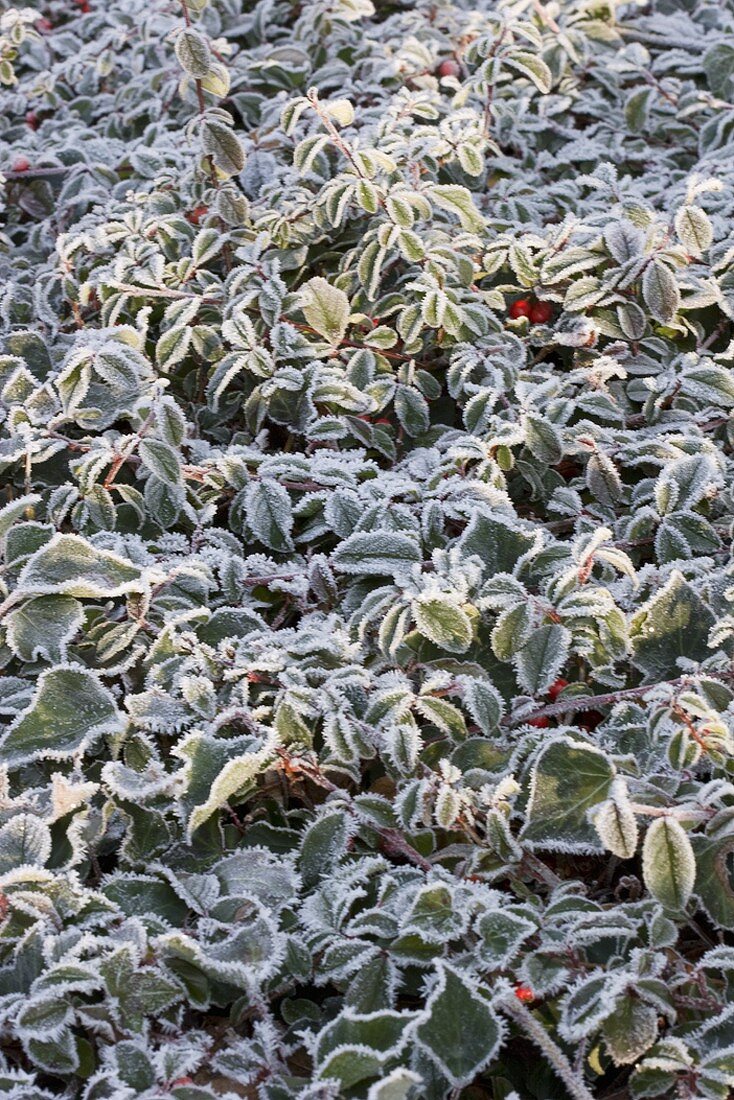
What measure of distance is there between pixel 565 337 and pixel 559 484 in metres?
0.30

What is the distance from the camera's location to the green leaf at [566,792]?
1300mm

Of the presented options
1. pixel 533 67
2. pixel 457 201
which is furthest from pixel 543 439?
pixel 533 67

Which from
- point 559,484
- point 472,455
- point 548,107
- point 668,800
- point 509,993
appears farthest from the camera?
point 548,107

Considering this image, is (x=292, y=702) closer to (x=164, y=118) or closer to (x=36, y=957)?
(x=36, y=957)

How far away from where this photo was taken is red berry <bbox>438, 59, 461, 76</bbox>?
2.78 meters

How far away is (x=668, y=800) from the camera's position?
130 centimetres

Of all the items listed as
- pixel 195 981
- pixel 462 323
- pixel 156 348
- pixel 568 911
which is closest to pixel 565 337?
pixel 462 323

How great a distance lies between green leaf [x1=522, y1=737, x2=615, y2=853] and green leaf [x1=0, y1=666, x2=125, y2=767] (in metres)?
0.53

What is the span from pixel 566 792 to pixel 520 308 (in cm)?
115

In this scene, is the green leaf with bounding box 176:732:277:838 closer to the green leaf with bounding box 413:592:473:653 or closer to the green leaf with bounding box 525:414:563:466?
the green leaf with bounding box 413:592:473:653

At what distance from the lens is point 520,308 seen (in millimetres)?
2166

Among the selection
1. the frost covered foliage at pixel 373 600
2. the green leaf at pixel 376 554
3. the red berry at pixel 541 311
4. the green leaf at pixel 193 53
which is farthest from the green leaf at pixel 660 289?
the green leaf at pixel 193 53

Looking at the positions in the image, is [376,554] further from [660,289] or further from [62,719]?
[660,289]

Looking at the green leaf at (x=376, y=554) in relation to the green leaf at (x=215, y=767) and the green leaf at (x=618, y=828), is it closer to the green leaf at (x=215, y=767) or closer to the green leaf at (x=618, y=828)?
the green leaf at (x=215, y=767)
